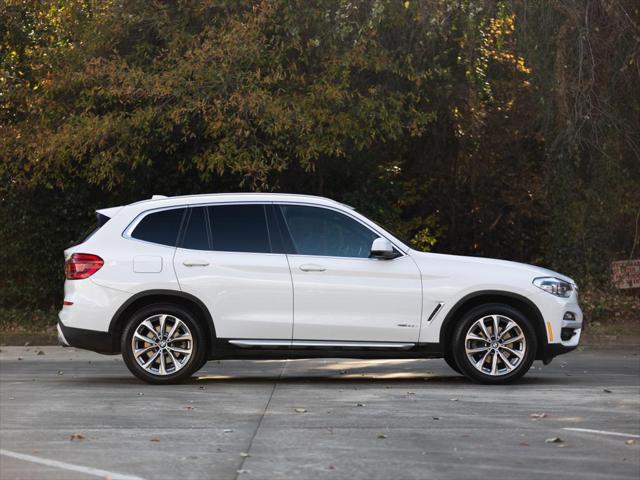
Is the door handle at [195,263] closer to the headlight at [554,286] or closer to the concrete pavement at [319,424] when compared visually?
the concrete pavement at [319,424]

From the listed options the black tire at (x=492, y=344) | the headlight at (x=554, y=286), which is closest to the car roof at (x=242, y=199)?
the black tire at (x=492, y=344)

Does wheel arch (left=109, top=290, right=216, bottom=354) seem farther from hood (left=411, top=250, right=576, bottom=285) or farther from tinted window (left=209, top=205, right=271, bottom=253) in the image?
hood (left=411, top=250, right=576, bottom=285)

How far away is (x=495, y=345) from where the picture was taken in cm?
1285

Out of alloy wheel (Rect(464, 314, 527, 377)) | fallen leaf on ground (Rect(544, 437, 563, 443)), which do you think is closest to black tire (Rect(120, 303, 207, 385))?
alloy wheel (Rect(464, 314, 527, 377))

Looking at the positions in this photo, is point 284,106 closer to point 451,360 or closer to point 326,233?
point 326,233

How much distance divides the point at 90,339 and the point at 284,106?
7122 millimetres

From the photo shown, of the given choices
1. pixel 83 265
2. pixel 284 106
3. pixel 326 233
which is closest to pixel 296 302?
pixel 326 233

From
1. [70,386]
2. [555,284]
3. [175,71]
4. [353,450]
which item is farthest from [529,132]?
[353,450]

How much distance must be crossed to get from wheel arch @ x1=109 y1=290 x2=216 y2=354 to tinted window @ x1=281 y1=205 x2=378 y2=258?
3.56ft

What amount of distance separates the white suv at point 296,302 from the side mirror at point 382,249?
12 millimetres

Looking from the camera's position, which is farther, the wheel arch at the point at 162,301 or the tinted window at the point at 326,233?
the tinted window at the point at 326,233

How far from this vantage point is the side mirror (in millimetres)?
12617

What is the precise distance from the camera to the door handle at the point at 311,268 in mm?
12742

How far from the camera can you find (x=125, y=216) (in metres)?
13.1
